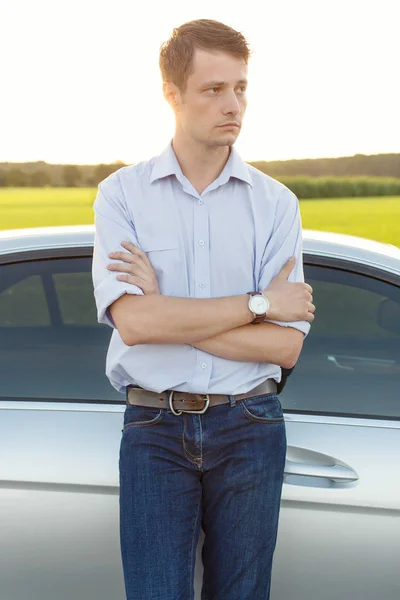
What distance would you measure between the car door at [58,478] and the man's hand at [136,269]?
1.63 feet

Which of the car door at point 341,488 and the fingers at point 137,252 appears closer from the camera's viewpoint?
the fingers at point 137,252

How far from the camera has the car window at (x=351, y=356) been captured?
2.38 metres

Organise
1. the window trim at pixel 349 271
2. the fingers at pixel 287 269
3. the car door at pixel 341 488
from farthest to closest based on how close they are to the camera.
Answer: the window trim at pixel 349 271
the car door at pixel 341 488
the fingers at pixel 287 269

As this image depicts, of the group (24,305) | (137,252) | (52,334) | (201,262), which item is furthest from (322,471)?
(24,305)

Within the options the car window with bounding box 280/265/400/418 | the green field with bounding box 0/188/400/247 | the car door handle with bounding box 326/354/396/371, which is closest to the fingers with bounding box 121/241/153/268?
the car window with bounding box 280/265/400/418

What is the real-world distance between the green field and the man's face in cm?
3843

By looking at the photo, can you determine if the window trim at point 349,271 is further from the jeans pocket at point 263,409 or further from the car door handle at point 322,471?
the jeans pocket at point 263,409

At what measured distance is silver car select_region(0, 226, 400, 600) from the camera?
7.18 feet

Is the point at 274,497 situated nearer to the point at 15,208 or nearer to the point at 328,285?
the point at 328,285

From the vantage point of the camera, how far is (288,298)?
6.60 feet

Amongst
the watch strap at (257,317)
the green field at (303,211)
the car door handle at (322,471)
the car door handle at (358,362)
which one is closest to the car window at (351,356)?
the car door handle at (358,362)

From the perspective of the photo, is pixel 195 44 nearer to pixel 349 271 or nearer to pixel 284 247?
pixel 284 247

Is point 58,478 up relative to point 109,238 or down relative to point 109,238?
down

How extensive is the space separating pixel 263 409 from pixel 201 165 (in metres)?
0.63
